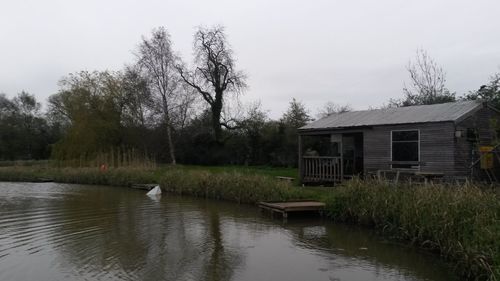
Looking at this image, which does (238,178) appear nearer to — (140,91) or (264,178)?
(264,178)

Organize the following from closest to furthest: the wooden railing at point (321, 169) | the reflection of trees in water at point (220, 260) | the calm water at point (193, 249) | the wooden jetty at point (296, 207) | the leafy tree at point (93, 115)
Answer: the reflection of trees in water at point (220, 260)
the calm water at point (193, 249)
the wooden jetty at point (296, 207)
the wooden railing at point (321, 169)
the leafy tree at point (93, 115)

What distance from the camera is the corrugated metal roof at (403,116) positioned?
1648 cm

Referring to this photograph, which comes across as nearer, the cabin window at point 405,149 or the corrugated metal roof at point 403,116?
the corrugated metal roof at point 403,116

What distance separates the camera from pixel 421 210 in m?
10.3

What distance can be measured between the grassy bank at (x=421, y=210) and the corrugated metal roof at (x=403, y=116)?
11.0 feet

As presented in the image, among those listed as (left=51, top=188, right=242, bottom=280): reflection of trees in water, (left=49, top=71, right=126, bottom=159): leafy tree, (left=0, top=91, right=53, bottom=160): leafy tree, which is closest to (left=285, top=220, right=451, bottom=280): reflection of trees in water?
(left=51, top=188, right=242, bottom=280): reflection of trees in water

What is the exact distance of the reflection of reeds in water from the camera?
102 feet

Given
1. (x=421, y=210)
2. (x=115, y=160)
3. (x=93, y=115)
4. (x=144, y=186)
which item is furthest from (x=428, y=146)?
(x=93, y=115)

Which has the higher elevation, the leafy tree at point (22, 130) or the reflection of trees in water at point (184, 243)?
the leafy tree at point (22, 130)

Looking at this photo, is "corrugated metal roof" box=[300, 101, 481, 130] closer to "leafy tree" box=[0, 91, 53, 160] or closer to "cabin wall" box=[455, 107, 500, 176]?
"cabin wall" box=[455, 107, 500, 176]

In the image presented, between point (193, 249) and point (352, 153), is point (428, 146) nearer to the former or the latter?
point (352, 153)

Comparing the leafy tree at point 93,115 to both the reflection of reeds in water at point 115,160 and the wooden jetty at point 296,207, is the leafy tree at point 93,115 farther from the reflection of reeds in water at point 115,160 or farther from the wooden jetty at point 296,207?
the wooden jetty at point 296,207

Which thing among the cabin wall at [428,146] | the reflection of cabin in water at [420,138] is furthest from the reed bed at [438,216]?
the cabin wall at [428,146]

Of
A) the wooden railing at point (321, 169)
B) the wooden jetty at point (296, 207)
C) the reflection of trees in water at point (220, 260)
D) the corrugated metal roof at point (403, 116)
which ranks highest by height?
the corrugated metal roof at point (403, 116)
